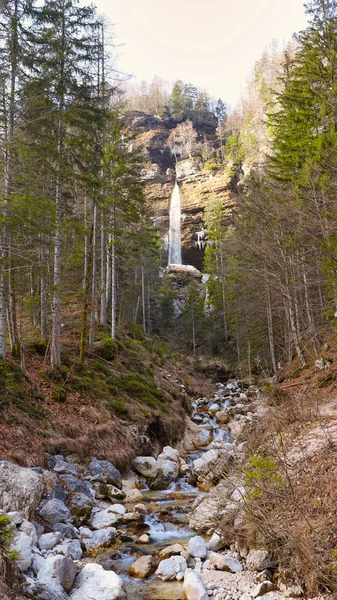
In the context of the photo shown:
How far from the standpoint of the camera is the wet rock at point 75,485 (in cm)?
789

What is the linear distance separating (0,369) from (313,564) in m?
8.41

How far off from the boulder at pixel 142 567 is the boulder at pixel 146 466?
173 inches

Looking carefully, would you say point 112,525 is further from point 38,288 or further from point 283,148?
point 283,148

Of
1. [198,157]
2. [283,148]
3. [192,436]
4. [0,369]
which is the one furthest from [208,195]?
[0,369]

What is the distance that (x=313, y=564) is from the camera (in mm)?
4156

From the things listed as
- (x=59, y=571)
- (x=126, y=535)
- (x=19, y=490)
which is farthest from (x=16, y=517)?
(x=126, y=535)

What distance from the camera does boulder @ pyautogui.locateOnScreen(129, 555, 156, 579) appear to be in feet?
18.9

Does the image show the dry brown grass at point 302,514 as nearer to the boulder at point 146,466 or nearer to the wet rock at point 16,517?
the wet rock at point 16,517

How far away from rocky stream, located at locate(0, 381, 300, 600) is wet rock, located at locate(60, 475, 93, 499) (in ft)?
0.07

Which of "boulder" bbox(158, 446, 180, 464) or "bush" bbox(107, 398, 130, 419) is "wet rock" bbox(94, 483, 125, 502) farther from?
"bush" bbox(107, 398, 130, 419)

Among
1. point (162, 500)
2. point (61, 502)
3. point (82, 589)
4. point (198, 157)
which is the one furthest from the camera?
point (198, 157)

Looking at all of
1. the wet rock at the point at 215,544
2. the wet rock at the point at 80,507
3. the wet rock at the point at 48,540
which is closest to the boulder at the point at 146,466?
the wet rock at the point at 80,507

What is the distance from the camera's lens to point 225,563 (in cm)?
552

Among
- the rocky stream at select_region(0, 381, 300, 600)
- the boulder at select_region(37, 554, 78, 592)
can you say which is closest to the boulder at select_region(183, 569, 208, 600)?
the rocky stream at select_region(0, 381, 300, 600)
